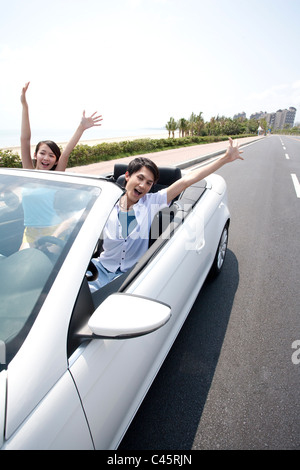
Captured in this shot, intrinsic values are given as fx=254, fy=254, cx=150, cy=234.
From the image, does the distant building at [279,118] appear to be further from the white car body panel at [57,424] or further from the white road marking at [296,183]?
the white car body panel at [57,424]

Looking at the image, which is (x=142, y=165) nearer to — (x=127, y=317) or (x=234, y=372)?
(x=127, y=317)

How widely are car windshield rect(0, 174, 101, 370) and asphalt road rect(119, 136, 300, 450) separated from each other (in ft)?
3.37

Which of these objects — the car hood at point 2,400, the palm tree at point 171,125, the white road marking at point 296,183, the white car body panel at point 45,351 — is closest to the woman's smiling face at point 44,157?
the white car body panel at point 45,351

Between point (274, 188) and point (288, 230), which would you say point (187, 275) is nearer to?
point (288, 230)

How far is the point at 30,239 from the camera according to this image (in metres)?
1.26

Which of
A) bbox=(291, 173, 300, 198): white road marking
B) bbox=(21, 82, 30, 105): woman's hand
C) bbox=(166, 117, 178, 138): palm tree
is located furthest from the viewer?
bbox=(166, 117, 178, 138): palm tree

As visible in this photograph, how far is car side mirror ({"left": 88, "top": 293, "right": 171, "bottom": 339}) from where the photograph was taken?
896 mm

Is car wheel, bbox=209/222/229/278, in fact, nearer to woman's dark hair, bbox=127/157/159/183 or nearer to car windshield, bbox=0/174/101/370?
woman's dark hair, bbox=127/157/159/183

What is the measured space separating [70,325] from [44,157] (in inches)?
76.0

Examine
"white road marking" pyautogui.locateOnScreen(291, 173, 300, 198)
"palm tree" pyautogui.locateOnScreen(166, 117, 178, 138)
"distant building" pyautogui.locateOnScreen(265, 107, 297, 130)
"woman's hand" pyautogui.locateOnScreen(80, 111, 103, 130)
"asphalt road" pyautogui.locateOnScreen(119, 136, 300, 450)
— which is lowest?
"asphalt road" pyautogui.locateOnScreen(119, 136, 300, 450)

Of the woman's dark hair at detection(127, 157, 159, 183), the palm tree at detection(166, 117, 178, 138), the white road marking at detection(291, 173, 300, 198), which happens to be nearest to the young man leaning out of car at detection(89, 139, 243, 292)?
the woman's dark hair at detection(127, 157, 159, 183)

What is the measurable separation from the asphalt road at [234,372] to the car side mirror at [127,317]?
93 centimetres

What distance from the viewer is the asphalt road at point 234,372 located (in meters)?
1.44

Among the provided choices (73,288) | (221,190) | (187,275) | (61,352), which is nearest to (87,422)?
(61,352)
